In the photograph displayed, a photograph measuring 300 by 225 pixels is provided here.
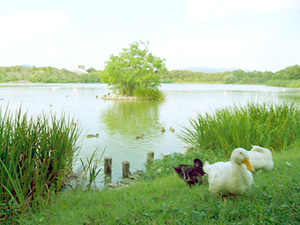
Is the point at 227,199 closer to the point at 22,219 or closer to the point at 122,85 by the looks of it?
the point at 22,219

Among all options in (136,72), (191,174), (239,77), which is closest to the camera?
(191,174)

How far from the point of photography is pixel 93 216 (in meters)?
3.20

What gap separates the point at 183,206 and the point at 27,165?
2.12 metres

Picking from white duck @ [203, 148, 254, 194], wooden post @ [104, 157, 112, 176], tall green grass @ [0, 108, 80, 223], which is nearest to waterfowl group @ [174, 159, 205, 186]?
white duck @ [203, 148, 254, 194]

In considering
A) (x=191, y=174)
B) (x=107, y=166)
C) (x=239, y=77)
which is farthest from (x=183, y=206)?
(x=239, y=77)

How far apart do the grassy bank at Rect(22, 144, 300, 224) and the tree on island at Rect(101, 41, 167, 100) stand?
2464 centimetres

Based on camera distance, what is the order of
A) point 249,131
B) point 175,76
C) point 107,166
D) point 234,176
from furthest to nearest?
point 175,76
point 107,166
point 249,131
point 234,176

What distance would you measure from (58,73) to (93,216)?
8468 cm

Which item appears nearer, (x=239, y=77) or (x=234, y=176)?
(x=234, y=176)

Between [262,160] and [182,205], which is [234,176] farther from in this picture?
[262,160]

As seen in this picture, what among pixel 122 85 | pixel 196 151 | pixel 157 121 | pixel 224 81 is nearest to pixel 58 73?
pixel 224 81

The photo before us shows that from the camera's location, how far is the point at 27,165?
370 cm

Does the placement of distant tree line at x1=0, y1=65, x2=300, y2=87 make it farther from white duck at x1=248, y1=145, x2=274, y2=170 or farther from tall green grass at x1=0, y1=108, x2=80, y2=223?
tall green grass at x1=0, y1=108, x2=80, y2=223

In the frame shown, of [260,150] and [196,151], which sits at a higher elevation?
[260,150]
